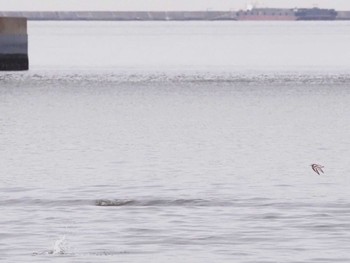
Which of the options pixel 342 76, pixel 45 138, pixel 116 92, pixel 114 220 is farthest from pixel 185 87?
pixel 114 220

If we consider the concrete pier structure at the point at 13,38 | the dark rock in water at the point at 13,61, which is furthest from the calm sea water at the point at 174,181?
the dark rock in water at the point at 13,61

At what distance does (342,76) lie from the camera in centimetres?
13475

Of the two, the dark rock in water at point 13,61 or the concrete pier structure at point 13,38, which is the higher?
the concrete pier structure at point 13,38

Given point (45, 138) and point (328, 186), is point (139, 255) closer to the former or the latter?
point (328, 186)

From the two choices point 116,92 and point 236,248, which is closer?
point 236,248

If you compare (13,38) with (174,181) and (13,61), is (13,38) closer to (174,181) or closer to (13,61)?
(13,61)

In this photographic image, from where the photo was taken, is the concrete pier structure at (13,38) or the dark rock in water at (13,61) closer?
the concrete pier structure at (13,38)

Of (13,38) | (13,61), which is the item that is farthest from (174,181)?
(13,61)

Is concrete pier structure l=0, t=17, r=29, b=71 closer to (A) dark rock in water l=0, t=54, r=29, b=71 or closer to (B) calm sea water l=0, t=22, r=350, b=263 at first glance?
(A) dark rock in water l=0, t=54, r=29, b=71

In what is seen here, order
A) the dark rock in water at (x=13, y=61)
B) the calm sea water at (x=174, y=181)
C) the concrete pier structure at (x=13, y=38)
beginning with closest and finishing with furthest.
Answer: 1. the calm sea water at (x=174, y=181)
2. the concrete pier structure at (x=13, y=38)
3. the dark rock in water at (x=13, y=61)

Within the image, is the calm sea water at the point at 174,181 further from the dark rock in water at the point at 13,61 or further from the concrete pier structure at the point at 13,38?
the dark rock in water at the point at 13,61

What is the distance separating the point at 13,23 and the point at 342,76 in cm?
2933

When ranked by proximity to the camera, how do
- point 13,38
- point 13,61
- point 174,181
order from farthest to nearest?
point 13,61 → point 13,38 → point 174,181

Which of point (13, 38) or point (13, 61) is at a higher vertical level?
point (13, 38)
